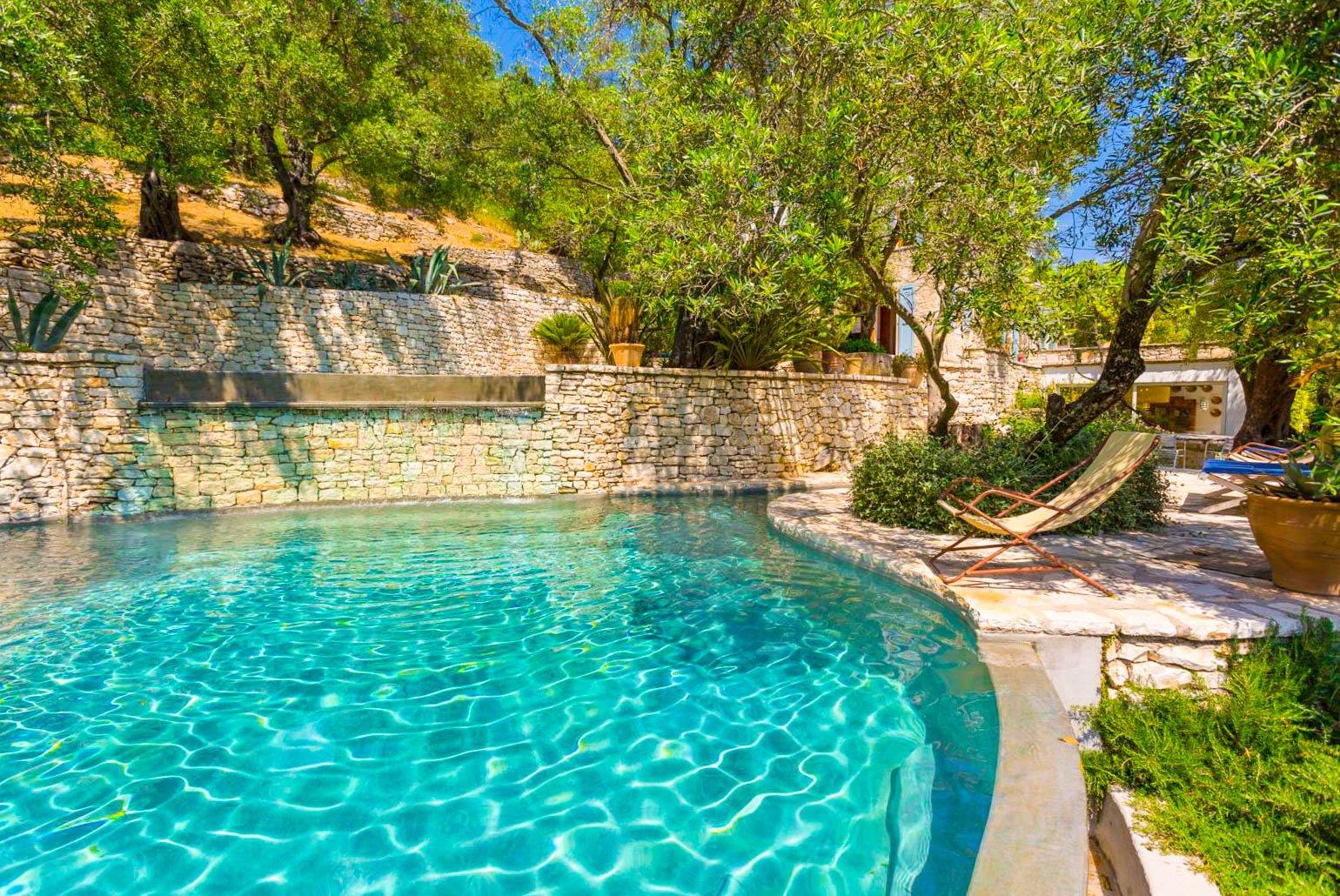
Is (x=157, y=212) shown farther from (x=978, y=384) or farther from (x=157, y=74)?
(x=978, y=384)

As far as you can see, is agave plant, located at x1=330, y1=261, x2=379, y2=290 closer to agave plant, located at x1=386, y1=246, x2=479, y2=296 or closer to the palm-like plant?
agave plant, located at x1=386, y1=246, x2=479, y2=296

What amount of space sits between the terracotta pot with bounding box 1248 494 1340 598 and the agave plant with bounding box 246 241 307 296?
18.9 meters

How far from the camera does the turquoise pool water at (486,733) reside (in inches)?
96.3

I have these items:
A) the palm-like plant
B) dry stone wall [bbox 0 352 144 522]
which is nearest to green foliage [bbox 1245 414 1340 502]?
the palm-like plant

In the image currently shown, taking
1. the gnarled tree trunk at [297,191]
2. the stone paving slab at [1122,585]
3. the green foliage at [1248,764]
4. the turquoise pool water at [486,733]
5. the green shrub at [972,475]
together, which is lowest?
the turquoise pool water at [486,733]

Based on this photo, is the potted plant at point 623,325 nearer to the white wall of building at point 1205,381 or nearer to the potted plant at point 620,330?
the potted plant at point 620,330

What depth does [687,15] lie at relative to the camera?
8.92 m

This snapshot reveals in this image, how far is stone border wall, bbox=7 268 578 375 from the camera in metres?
13.8

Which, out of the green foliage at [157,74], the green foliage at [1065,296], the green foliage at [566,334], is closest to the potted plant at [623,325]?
the green foliage at [566,334]

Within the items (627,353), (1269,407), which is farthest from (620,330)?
(1269,407)

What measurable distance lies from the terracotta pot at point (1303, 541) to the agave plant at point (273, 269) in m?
18.9

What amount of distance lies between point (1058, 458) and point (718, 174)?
214 inches

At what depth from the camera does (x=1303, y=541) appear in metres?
3.98

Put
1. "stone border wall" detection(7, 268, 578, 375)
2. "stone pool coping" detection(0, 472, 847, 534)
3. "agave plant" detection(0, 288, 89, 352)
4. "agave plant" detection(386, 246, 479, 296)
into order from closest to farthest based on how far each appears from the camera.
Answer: "stone pool coping" detection(0, 472, 847, 534) → "agave plant" detection(0, 288, 89, 352) → "stone border wall" detection(7, 268, 578, 375) → "agave plant" detection(386, 246, 479, 296)
